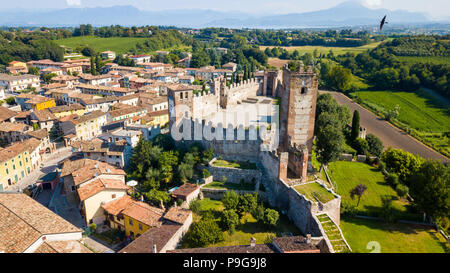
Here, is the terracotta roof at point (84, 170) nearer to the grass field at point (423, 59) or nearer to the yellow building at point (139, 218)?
the yellow building at point (139, 218)

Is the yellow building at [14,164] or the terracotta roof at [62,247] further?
the yellow building at [14,164]

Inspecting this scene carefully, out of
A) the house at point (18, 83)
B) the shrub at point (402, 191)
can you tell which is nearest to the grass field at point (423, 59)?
the shrub at point (402, 191)

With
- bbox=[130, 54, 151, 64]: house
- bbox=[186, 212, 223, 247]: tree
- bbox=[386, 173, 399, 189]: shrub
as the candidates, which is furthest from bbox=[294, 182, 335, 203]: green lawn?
bbox=[130, 54, 151, 64]: house

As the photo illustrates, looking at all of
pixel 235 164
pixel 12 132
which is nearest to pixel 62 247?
pixel 235 164

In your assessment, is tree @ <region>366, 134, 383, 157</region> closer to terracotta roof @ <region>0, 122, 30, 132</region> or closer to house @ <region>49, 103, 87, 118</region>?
house @ <region>49, 103, 87, 118</region>
